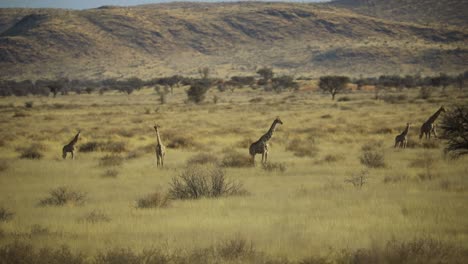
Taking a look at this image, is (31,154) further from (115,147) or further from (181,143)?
(181,143)

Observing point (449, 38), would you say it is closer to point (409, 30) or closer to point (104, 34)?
point (409, 30)

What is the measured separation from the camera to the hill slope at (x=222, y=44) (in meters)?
129

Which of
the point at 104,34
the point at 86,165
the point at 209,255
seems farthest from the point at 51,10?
the point at 209,255

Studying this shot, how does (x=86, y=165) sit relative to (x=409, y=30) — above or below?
below

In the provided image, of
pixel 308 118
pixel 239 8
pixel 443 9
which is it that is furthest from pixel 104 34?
pixel 308 118

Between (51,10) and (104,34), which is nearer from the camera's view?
(104,34)

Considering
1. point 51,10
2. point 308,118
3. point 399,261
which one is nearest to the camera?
point 399,261

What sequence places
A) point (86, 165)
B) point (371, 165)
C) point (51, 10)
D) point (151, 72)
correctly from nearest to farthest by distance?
point (371, 165), point (86, 165), point (151, 72), point (51, 10)

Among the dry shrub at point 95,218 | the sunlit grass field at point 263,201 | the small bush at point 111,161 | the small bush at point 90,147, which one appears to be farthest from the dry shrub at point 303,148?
the dry shrub at point 95,218

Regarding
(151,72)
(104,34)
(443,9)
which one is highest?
(443,9)

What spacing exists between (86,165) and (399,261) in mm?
13417

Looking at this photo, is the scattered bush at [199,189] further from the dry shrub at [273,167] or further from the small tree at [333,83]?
the small tree at [333,83]

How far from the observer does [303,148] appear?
808 inches

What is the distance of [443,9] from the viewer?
195000mm
